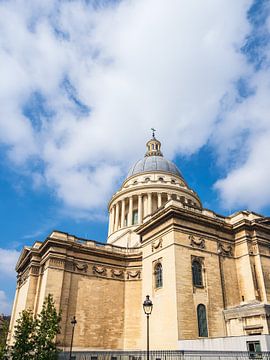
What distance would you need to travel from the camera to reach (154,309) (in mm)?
26094

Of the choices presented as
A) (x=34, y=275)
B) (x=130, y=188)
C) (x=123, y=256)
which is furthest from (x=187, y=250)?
(x=130, y=188)

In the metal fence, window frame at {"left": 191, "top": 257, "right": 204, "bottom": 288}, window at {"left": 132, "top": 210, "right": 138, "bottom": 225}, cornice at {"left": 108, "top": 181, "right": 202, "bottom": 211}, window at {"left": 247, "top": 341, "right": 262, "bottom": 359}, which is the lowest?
the metal fence

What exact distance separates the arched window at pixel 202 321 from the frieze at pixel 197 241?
464cm

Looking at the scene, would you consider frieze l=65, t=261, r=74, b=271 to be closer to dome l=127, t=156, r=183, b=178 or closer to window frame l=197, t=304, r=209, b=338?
window frame l=197, t=304, r=209, b=338

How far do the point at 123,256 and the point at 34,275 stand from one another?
8988mm

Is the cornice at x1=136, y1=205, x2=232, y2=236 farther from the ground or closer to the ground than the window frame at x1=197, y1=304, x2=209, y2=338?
farther from the ground

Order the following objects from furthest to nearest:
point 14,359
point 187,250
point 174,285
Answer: point 187,250
point 174,285
point 14,359

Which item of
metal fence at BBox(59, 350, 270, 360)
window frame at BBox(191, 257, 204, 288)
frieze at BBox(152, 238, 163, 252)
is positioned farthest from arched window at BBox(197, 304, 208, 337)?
frieze at BBox(152, 238, 163, 252)

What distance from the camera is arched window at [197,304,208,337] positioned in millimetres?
23538

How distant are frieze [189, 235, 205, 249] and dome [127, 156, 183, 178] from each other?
2244 centimetres

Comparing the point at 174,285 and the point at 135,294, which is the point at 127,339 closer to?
the point at 135,294

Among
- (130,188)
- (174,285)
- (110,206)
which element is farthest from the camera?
(110,206)

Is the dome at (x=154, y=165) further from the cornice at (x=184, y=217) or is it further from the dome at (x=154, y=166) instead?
the cornice at (x=184, y=217)

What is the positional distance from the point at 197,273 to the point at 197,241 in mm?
2551
